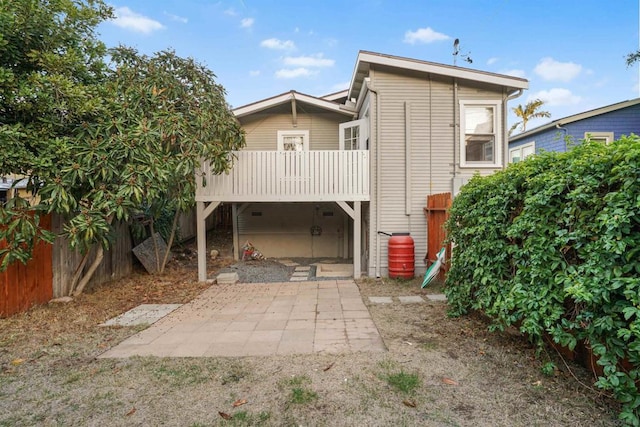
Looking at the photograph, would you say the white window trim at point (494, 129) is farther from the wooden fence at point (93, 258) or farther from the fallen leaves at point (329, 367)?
the wooden fence at point (93, 258)

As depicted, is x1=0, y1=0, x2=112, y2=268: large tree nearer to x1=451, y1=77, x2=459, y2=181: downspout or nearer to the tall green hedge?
the tall green hedge

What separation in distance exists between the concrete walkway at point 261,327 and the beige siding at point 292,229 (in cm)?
379

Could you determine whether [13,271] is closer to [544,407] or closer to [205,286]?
[205,286]

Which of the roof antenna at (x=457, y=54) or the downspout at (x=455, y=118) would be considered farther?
the roof antenna at (x=457, y=54)

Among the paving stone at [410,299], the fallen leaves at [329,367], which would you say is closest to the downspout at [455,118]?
the paving stone at [410,299]

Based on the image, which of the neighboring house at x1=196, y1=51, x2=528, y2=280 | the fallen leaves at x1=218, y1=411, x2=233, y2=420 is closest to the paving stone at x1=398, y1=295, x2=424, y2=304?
the neighboring house at x1=196, y1=51, x2=528, y2=280

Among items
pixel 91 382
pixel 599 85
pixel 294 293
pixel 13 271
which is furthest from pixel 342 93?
pixel 599 85

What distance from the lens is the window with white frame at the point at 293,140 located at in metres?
9.90

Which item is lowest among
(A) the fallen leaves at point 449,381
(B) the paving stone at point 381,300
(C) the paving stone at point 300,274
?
(C) the paving stone at point 300,274

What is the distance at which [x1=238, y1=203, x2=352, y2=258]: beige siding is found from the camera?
10.1 metres

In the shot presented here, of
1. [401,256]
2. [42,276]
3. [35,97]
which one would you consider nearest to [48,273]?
[42,276]

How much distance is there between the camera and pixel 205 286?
270 inches

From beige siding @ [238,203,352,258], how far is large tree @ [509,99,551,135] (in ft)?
69.6

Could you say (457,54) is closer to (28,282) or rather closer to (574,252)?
(574,252)
